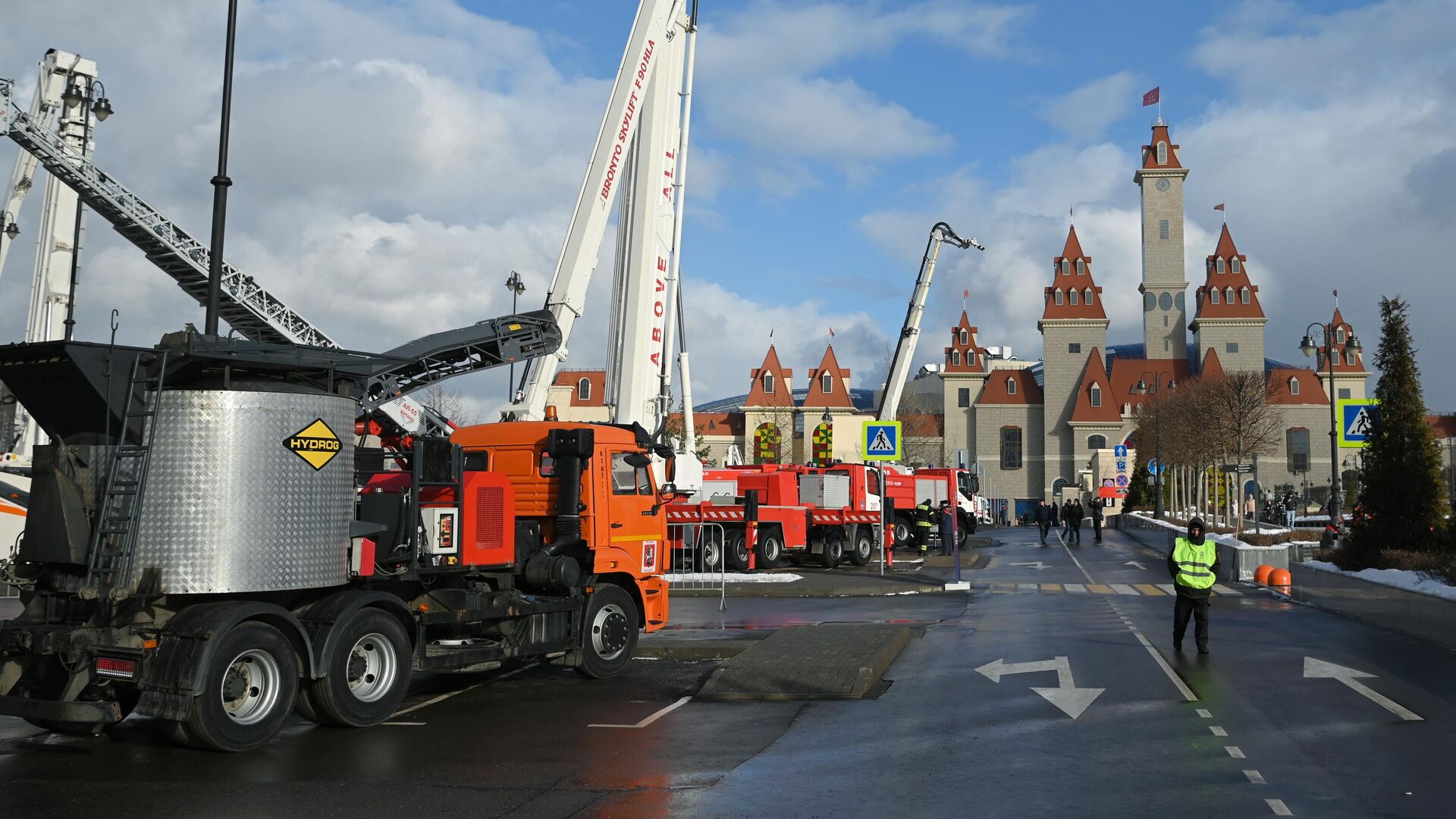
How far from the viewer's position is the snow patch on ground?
18098 mm

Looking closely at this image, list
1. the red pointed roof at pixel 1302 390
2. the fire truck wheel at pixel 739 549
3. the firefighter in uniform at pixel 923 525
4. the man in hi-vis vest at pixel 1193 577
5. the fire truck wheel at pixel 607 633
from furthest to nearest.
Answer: the red pointed roof at pixel 1302 390 → the firefighter in uniform at pixel 923 525 → the fire truck wheel at pixel 739 549 → the man in hi-vis vest at pixel 1193 577 → the fire truck wheel at pixel 607 633

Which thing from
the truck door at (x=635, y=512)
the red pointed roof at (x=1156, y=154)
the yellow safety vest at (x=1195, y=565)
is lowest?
the yellow safety vest at (x=1195, y=565)

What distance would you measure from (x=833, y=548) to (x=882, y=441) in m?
6.66

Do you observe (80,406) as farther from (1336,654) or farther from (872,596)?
(872,596)

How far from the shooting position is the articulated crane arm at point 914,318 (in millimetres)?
56000

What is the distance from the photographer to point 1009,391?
118m

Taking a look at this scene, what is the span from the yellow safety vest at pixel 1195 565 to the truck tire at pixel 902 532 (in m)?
24.9

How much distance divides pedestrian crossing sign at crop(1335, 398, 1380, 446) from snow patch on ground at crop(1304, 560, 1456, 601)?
2.48m

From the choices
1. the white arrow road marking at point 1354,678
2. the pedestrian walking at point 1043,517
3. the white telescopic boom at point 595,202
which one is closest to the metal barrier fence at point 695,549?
the white telescopic boom at point 595,202

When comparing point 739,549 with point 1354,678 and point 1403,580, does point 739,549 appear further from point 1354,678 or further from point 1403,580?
point 1354,678

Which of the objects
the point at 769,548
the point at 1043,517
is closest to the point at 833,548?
the point at 769,548

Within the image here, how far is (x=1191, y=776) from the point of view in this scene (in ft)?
25.5

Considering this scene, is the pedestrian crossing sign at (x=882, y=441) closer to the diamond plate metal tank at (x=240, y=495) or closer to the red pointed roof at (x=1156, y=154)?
the diamond plate metal tank at (x=240, y=495)

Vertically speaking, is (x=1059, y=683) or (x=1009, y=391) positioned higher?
(x=1009, y=391)
